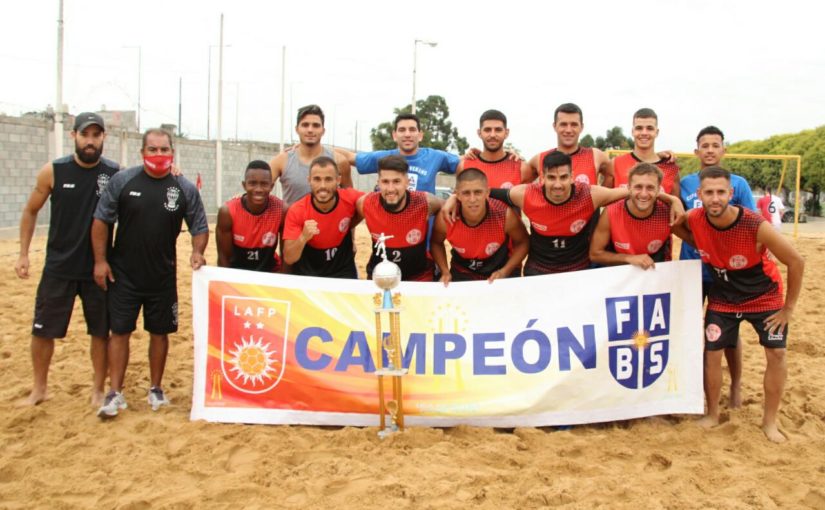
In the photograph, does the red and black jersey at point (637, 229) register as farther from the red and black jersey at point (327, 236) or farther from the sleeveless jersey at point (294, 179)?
the sleeveless jersey at point (294, 179)

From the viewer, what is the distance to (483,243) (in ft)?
16.9

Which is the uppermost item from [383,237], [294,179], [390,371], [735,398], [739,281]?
[294,179]

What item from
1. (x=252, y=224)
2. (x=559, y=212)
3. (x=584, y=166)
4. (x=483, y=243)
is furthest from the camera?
(x=584, y=166)

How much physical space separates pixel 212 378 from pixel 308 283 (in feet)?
3.08

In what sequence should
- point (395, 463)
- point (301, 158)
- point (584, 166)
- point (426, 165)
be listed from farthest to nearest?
point (426, 165) → point (301, 158) → point (584, 166) → point (395, 463)

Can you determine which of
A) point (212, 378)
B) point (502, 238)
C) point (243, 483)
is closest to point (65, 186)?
point (212, 378)

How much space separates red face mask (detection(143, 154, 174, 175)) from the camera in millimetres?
4809

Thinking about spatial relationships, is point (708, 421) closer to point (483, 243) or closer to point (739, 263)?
point (739, 263)

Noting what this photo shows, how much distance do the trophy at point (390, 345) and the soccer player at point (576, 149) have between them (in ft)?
6.92

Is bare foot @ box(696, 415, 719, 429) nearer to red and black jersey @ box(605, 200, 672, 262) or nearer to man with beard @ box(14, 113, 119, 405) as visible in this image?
red and black jersey @ box(605, 200, 672, 262)

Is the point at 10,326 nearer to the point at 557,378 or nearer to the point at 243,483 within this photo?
the point at 243,483

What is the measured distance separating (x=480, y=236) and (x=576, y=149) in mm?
1370

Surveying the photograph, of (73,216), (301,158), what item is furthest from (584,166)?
(73,216)

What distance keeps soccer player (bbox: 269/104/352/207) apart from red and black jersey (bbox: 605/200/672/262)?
2398 millimetres
